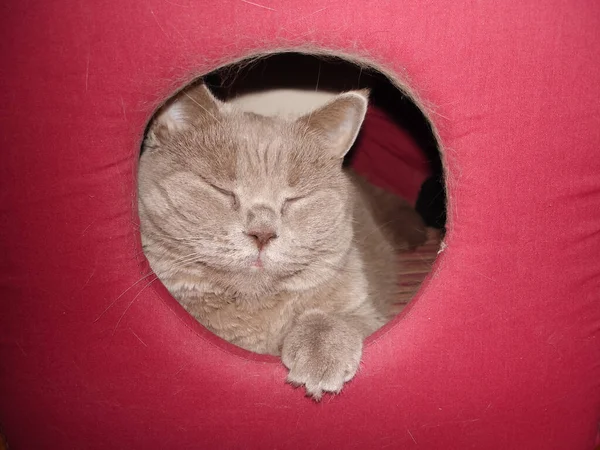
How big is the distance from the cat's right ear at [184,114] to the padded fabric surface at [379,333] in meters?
0.20

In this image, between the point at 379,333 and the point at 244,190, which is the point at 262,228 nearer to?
the point at 244,190

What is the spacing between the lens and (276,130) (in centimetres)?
144

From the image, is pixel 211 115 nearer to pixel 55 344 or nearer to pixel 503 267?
pixel 55 344

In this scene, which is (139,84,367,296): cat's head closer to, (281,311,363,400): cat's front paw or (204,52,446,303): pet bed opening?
(281,311,363,400): cat's front paw

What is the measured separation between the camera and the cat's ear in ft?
4.52

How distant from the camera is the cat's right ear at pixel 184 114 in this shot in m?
1.33

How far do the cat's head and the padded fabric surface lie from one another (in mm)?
145

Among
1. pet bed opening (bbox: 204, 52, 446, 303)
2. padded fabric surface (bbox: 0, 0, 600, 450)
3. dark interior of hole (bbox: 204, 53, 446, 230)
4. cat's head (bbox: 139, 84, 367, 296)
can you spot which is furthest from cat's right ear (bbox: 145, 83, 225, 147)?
dark interior of hole (bbox: 204, 53, 446, 230)

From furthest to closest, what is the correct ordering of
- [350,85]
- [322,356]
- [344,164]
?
[344,164] → [350,85] → [322,356]

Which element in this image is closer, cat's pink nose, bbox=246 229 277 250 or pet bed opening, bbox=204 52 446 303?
cat's pink nose, bbox=246 229 277 250

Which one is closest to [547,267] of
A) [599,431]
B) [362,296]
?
[362,296]

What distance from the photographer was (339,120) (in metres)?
1.43

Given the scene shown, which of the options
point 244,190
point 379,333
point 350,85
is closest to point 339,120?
point 244,190

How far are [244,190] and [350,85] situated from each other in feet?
3.46
